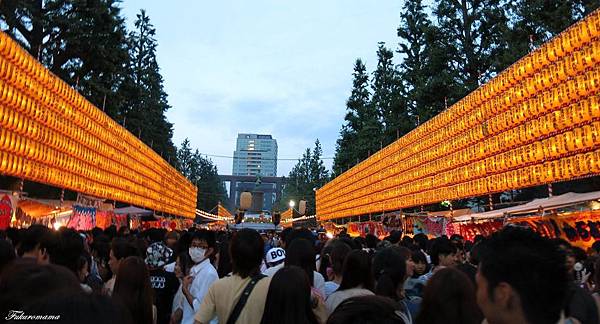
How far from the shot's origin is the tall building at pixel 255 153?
18138cm

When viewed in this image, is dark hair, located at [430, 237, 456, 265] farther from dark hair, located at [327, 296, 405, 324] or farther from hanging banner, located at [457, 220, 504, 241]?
hanging banner, located at [457, 220, 504, 241]

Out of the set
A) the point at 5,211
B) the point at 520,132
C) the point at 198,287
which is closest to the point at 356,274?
the point at 198,287

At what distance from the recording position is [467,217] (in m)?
15.8

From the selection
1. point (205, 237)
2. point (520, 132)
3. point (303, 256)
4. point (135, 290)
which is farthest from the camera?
point (520, 132)

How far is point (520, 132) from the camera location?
1423 centimetres

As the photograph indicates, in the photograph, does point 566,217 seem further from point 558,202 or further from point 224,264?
point 224,264

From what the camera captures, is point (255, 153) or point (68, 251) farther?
point (255, 153)

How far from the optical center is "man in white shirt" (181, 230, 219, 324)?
15.2 ft

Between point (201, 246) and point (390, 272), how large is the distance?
8.05 ft

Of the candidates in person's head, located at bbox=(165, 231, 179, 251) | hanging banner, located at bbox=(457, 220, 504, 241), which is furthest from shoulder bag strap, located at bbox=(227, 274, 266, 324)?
hanging banner, located at bbox=(457, 220, 504, 241)

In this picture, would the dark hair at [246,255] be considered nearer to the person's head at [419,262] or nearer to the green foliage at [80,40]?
the person's head at [419,262]

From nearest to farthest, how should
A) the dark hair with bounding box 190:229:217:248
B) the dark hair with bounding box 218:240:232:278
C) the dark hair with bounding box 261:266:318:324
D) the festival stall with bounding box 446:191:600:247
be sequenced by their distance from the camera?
1. the dark hair with bounding box 261:266:318:324
2. the dark hair with bounding box 190:229:217:248
3. the dark hair with bounding box 218:240:232:278
4. the festival stall with bounding box 446:191:600:247

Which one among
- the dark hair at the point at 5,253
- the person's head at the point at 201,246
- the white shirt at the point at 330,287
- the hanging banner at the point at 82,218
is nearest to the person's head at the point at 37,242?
the dark hair at the point at 5,253

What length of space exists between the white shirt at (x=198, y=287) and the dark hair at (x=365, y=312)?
2.92 m
